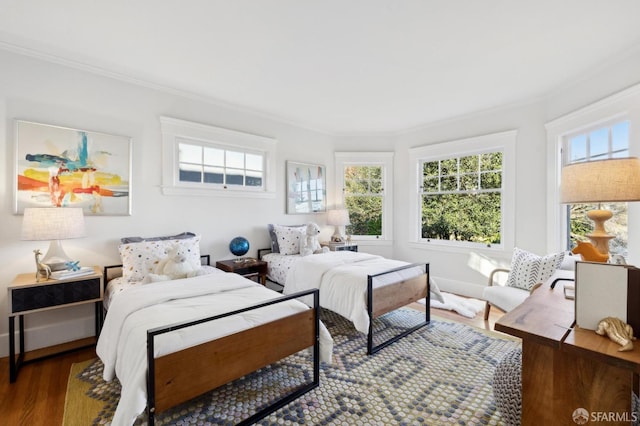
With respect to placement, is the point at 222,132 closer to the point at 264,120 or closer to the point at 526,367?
the point at 264,120

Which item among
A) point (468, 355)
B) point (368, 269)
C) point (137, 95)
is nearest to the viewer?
point (468, 355)

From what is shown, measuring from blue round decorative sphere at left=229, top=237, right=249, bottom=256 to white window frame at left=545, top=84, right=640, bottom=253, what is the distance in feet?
11.9

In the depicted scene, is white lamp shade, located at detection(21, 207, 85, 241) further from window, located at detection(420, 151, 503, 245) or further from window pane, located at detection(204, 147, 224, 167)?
window, located at detection(420, 151, 503, 245)

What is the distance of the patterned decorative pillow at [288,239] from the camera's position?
379 centimetres

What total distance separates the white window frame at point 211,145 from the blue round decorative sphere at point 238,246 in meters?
0.62

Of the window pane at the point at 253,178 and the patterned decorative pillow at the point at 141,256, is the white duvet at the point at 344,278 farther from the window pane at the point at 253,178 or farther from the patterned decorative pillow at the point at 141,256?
the window pane at the point at 253,178

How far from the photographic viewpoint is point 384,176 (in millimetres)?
5023

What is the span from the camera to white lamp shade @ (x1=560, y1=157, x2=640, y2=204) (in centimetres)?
133

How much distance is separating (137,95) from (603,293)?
12.8ft

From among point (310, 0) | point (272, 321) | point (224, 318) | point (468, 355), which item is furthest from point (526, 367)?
point (310, 0)

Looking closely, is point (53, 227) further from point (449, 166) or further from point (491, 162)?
point (491, 162)

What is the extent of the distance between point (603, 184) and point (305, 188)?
142 inches

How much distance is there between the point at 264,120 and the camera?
4.11 m

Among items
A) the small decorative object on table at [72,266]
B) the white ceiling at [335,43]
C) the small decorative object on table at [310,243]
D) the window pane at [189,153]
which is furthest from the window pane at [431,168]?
the small decorative object on table at [72,266]
